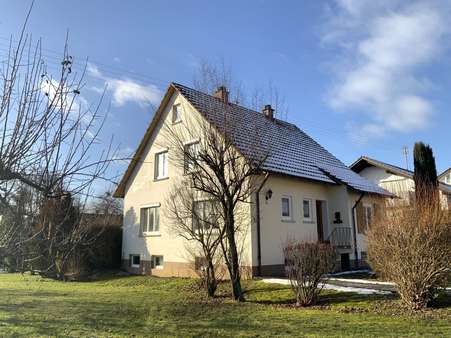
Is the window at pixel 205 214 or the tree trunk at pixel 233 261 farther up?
the window at pixel 205 214

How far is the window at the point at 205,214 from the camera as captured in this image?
44.0 feet

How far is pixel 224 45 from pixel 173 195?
6.98 m

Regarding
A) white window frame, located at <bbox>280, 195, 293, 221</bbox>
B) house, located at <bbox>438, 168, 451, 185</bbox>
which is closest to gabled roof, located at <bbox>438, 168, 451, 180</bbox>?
house, located at <bbox>438, 168, 451, 185</bbox>

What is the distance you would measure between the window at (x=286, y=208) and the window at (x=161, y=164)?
6633 millimetres

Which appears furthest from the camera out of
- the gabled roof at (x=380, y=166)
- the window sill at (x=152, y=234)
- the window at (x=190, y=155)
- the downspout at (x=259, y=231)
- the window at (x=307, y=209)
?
the gabled roof at (x=380, y=166)

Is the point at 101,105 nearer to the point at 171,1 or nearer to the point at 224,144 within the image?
the point at 171,1

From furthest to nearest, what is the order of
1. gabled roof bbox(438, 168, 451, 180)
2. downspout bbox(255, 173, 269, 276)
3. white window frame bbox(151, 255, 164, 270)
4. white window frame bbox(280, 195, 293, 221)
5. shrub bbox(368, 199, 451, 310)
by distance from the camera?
gabled roof bbox(438, 168, 451, 180) < white window frame bbox(151, 255, 164, 270) < white window frame bbox(280, 195, 293, 221) < downspout bbox(255, 173, 269, 276) < shrub bbox(368, 199, 451, 310)

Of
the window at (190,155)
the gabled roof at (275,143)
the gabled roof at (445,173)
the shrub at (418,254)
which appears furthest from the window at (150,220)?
the gabled roof at (445,173)

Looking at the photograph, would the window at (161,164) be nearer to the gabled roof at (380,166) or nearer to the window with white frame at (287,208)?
the window with white frame at (287,208)

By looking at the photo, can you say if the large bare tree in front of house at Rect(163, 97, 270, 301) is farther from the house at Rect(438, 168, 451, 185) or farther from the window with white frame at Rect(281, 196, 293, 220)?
the house at Rect(438, 168, 451, 185)

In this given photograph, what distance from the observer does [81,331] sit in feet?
24.5

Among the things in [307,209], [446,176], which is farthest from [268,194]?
[446,176]

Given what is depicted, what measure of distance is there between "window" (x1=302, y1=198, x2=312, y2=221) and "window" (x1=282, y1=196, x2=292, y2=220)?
1.10 metres

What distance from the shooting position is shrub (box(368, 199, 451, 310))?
891cm
